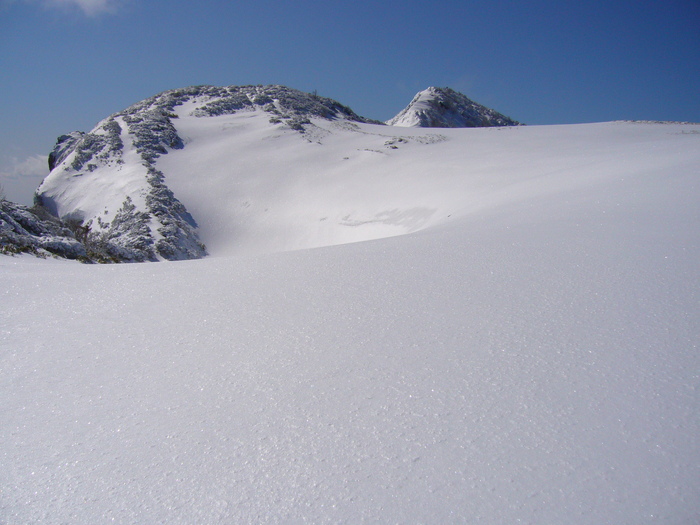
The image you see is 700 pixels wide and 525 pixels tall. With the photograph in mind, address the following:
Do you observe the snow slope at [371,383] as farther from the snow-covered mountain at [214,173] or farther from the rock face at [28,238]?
the snow-covered mountain at [214,173]

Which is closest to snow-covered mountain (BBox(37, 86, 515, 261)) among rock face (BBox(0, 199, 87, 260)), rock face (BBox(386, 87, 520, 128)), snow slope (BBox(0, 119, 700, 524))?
rock face (BBox(0, 199, 87, 260))

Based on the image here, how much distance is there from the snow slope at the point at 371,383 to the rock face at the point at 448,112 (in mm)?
38087

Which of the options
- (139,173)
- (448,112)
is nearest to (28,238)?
(139,173)

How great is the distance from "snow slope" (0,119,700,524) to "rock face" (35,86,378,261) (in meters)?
7.22

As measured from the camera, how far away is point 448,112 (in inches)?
1656

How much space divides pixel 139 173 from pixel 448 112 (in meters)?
32.4

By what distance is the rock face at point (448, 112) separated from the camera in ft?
131

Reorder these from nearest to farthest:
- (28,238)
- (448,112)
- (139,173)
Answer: (28,238), (139,173), (448,112)

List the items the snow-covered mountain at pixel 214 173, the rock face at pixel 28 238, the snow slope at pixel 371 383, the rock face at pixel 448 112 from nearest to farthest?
the snow slope at pixel 371 383 < the rock face at pixel 28 238 < the snow-covered mountain at pixel 214 173 < the rock face at pixel 448 112

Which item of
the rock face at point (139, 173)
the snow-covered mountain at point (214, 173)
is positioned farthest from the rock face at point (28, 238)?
the rock face at point (139, 173)

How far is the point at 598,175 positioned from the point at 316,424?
736 cm

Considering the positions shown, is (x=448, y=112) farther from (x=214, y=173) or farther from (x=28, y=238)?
(x=28, y=238)

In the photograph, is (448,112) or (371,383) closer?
(371,383)

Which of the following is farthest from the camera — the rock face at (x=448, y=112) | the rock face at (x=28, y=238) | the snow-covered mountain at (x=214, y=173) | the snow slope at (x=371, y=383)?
the rock face at (x=448, y=112)
